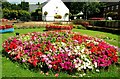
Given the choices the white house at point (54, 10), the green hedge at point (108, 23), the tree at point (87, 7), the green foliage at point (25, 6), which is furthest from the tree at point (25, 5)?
the green hedge at point (108, 23)

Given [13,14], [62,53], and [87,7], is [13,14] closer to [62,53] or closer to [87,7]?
[87,7]

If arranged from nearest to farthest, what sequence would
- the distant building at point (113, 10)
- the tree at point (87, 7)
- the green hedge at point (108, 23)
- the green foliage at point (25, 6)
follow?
the green hedge at point (108, 23) < the distant building at point (113, 10) < the tree at point (87, 7) < the green foliage at point (25, 6)

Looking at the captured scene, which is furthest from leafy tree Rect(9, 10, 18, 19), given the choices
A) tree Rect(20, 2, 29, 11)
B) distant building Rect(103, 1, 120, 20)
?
tree Rect(20, 2, 29, 11)

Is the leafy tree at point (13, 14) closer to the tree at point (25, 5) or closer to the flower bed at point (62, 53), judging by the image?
the tree at point (25, 5)

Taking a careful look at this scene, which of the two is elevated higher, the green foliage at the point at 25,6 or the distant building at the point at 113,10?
the green foliage at the point at 25,6

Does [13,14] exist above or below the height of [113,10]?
below

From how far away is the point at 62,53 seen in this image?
913 cm

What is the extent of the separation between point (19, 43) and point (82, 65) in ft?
11.2

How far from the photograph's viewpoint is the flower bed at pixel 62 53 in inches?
338

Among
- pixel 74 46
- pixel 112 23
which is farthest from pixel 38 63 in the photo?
pixel 112 23

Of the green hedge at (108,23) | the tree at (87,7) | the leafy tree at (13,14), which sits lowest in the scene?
the green hedge at (108,23)

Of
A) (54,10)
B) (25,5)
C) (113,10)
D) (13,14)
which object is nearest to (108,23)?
(54,10)

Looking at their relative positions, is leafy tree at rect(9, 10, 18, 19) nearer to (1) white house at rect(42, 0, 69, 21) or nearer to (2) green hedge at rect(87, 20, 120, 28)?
(1) white house at rect(42, 0, 69, 21)

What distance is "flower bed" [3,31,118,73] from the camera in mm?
8578
